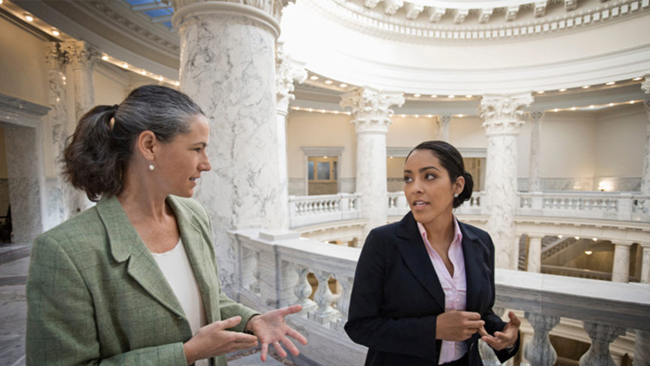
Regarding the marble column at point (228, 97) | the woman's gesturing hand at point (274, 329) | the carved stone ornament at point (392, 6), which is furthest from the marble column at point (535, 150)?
the woman's gesturing hand at point (274, 329)

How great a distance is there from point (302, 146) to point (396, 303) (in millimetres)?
18112

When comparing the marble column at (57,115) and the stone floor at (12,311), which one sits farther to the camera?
the marble column at (57,115)

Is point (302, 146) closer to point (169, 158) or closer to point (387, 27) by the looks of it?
point (387, 27)

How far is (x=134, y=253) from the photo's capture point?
1208 mm

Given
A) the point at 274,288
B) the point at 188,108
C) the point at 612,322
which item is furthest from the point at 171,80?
the point at 612,322

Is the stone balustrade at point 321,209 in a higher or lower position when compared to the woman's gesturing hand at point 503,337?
lower

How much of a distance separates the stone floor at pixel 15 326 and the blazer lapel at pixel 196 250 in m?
1.86

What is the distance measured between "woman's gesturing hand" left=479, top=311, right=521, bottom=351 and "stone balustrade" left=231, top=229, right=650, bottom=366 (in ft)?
2.01

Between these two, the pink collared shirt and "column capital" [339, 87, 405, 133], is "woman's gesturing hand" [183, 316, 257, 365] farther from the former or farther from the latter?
"column capital" [339, 87, 405, 133]

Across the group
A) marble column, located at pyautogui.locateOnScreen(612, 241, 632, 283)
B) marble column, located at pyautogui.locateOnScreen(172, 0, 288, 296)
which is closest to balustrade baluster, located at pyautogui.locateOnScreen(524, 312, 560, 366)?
marble column, located at pyautogui.locateOnScreen(172, 0, 288, 296)

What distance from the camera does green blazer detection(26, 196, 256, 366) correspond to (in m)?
1.03

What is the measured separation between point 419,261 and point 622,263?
50.6 ft

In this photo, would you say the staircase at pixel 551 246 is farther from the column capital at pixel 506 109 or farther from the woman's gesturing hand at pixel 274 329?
the woman's gesturing hand at pixel 274 329

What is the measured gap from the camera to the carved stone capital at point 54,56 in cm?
954
